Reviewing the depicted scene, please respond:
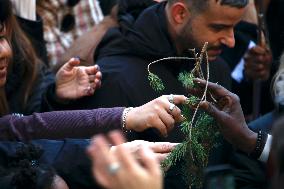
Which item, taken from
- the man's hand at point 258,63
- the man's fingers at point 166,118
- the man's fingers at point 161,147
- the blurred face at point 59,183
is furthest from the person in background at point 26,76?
the man's hand at point 258,63

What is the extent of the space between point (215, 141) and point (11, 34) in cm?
112

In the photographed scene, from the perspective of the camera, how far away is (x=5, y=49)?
3.14 metres

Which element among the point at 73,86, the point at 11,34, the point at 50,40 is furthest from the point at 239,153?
the point at 50,40

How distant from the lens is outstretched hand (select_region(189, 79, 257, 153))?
2.77 meters

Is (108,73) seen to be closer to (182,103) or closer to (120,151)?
(182,103)

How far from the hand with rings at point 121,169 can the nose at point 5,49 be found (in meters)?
1.41

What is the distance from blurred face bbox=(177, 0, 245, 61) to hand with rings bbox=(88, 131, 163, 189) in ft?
5.61

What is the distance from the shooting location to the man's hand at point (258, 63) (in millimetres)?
4223

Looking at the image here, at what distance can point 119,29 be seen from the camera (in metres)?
3.66

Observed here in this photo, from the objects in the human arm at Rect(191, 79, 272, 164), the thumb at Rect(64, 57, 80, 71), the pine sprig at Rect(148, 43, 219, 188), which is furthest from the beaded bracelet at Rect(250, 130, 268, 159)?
the thumb at Rect(64, 57, 80, 71)

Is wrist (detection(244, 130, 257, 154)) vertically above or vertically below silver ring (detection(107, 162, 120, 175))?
below

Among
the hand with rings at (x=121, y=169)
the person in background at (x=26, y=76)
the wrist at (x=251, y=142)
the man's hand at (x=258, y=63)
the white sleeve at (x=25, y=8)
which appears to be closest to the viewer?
the hand with rings at (x=121, y=169)

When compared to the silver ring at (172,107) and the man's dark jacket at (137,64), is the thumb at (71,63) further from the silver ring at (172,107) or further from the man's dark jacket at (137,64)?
the silver ring at (172,107)

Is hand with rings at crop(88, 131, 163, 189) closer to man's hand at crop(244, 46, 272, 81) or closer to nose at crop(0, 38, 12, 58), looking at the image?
nose at crop(0, 38, 12, 58)
